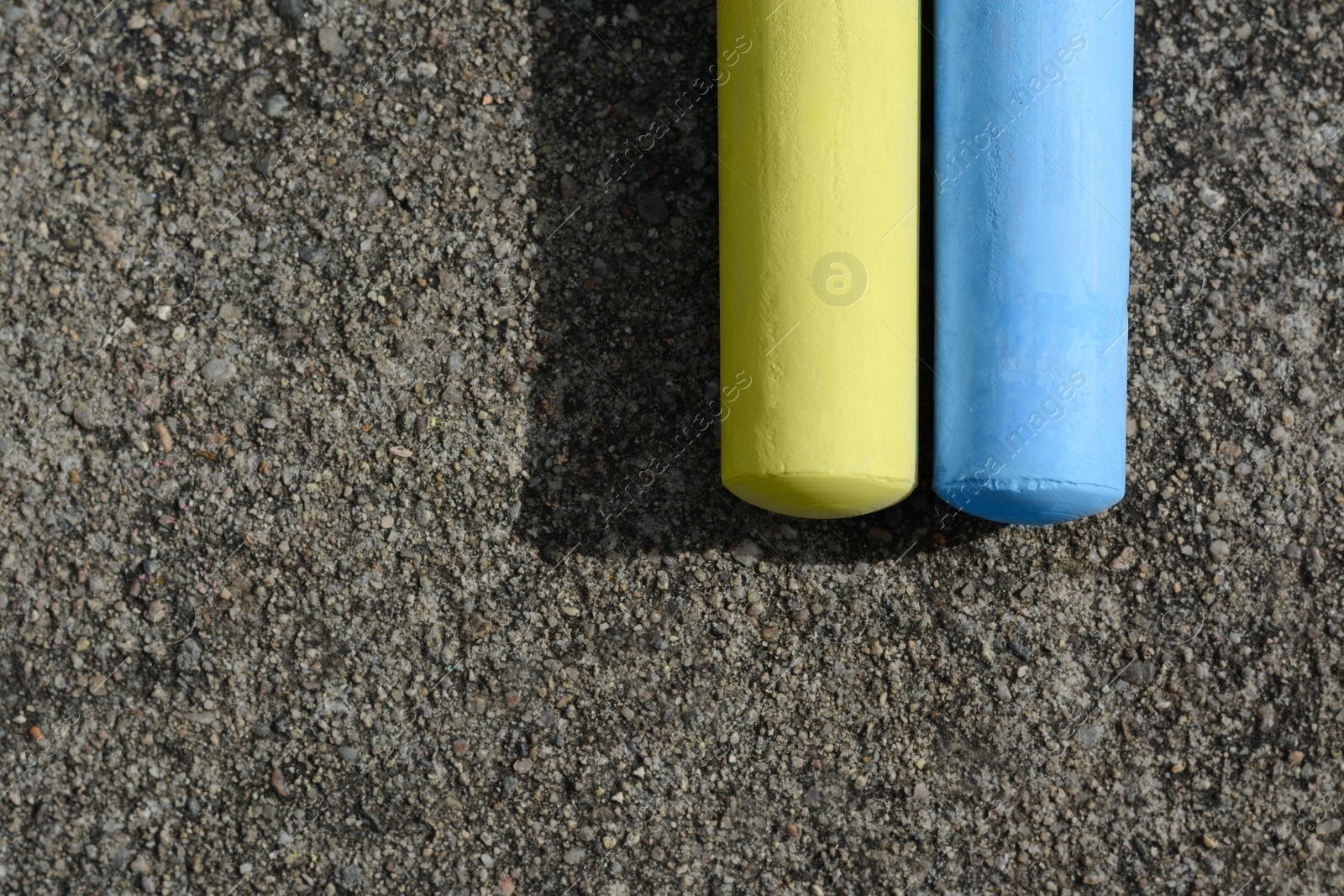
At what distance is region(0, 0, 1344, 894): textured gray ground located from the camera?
2.25 meters

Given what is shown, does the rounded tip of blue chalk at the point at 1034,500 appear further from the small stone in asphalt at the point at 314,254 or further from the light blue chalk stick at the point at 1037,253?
the small stone in asphalt at the point at 314,254

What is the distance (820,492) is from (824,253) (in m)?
0.44

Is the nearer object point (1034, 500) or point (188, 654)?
point (1034, 500)

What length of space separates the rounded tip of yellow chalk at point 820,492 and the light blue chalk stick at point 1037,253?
0.15m

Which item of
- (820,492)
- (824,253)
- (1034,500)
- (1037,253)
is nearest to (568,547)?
(820,492)

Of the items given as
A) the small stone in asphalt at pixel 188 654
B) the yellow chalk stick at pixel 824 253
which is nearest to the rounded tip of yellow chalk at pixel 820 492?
the yellow chalk stick at pixel 824 253

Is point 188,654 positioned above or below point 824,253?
below

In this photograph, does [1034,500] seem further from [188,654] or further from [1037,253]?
[188,654]

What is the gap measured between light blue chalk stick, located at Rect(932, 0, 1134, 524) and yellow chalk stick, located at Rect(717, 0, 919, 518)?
0.12 meters

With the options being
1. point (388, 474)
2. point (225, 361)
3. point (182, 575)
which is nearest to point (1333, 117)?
point (388, 474)

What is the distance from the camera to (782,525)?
229 cm

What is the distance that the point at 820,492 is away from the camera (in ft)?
6.35

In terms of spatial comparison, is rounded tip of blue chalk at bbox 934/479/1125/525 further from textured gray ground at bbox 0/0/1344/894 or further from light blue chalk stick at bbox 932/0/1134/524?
textured gray ground at bbox 0/0/1344/894

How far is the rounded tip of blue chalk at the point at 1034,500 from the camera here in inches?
76.0
